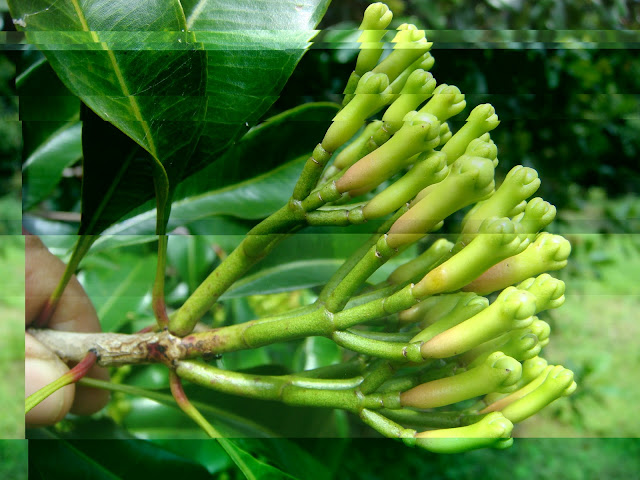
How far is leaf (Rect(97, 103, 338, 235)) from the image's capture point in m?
0.46

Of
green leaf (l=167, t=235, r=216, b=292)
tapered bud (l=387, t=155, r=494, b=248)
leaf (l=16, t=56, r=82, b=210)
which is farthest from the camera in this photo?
green leaf (l=167, t=235, r=216, b=292)

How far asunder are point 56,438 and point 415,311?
34 centimetres

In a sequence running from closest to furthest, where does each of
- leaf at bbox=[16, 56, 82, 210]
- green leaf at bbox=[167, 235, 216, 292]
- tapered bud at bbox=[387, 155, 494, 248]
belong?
tapered bud at bbox=[387, 155, 494, 248]
leaf at bbox=[16, 56, 82, 210]
green leaf at bbox=[167, 235, 216, 292]

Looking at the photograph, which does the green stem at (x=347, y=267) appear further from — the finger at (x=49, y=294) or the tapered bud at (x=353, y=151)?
the finger at (x=49, y=294)

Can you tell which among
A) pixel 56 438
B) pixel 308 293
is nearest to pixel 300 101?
pixel 308 293

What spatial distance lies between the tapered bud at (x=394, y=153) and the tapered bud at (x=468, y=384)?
129 mm

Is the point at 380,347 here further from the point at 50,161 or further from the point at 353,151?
the point at 50,161

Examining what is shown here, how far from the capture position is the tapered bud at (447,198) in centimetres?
32

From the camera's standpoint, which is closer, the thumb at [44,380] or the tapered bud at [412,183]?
the tapered bud at [412,183]

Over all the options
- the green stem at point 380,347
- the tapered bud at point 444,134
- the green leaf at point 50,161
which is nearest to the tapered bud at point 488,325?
the green stem at point 380,347

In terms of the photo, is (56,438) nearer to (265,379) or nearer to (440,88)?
(265,379)

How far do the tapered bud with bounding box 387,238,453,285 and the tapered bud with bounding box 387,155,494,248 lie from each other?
3 cm

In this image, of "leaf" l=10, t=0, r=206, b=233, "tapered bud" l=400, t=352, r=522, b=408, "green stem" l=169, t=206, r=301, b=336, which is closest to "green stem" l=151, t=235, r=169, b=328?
"green stem" l=169, t=206, r=301, b=336

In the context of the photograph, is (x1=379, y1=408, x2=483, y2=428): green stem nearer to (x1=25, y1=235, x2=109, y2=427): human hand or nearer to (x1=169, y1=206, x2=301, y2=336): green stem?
(x1=169, y1=206, x2=301, y2=336): green stem
